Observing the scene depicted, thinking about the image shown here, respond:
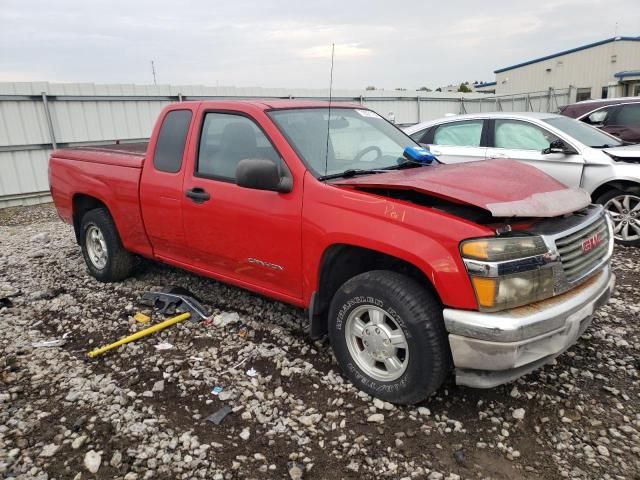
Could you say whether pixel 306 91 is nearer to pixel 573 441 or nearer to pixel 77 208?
pixel 77 208

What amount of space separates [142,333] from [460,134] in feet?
17.7

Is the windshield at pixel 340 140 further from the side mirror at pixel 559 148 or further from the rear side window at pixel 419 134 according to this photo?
the rear side window at pixel 419 134

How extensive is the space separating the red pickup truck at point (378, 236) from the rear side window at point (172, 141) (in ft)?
0.05

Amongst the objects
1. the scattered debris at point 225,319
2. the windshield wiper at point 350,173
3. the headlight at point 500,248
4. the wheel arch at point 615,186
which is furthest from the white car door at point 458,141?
the headlight at point 500,248

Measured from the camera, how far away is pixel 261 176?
3.22 m

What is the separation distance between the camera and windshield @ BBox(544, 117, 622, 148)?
640cm

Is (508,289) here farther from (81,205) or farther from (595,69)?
(595,69)

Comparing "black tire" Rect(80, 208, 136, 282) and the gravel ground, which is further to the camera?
"black tire" Rect(80, 208, 136, 282)

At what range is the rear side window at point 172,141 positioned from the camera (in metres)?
4.23

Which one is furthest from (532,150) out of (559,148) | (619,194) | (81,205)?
(81,205)

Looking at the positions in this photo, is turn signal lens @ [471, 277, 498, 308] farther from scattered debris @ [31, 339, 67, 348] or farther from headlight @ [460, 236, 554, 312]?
scattered debris @ [31, 339, 67, 348]

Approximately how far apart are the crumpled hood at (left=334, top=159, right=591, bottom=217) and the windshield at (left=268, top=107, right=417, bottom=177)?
28cm

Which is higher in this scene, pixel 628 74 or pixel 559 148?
pixel 628 74

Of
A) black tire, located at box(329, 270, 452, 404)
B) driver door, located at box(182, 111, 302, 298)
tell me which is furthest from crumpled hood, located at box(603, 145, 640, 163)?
driver door, located at box(182, 111, 302, 298)
